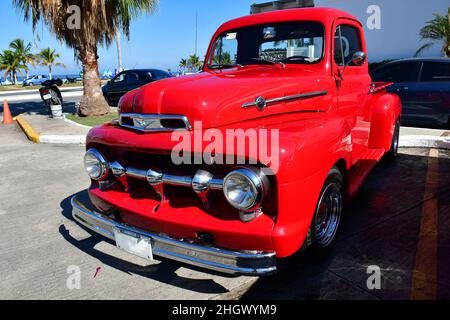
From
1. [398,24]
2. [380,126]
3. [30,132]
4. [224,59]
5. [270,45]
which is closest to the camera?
[270,45]

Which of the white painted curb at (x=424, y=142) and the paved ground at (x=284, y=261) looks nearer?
the paved ground at (x=284, y=261)

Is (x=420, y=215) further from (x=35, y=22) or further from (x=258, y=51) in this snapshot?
(x=35, y=22)

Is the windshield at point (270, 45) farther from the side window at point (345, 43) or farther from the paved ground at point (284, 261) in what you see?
the paved ground at point (284, 261)

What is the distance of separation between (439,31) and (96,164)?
62.0 feet

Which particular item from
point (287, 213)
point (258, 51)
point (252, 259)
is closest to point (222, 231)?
point (252, 259)

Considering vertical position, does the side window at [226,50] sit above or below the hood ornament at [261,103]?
above

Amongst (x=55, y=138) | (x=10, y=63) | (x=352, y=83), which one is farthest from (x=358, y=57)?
(x=10, y=63)

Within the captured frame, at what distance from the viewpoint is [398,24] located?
19547mm

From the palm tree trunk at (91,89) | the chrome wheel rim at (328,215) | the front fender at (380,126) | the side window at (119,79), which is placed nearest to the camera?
the chrome wheel rim at (328,215)

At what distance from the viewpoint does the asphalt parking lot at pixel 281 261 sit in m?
2.59

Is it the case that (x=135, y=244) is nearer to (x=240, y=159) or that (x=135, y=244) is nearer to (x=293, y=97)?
(x=240, y=159)

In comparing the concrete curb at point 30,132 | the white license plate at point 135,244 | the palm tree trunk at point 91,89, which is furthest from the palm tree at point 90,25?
the white license plate at point 135,244

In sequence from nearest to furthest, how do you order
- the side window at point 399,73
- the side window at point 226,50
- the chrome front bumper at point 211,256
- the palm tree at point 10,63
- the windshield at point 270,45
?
the chrome front bumper at point 211,256, the windshield at point 270,45, the side window at point 226,50, the side window at point 399,73, the palm tree at point 10,63

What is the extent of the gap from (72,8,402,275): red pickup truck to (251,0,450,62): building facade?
16.8m
